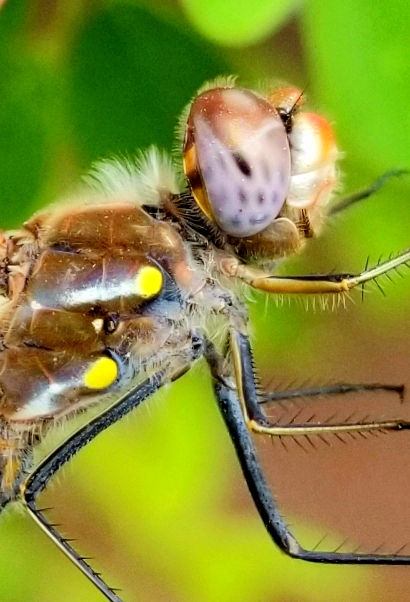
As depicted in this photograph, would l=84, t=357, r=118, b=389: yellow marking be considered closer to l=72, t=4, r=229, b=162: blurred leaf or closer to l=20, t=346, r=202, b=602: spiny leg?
l=20, t=346, r=202, b=602: spiny leg

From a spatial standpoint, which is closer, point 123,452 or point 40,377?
point 40,377

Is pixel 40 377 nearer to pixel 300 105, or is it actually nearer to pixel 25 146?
pixel 300 105

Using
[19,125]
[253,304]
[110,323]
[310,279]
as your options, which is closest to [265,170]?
[310,279]

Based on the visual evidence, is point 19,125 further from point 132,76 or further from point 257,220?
point 257,220

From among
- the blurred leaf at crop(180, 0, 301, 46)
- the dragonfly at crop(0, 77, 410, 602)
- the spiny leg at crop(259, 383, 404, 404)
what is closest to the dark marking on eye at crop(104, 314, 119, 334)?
the dragonfly at crop(0, 77, 410, 602)

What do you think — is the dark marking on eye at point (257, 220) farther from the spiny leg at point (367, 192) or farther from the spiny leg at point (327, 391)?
Answer: the spiny leg at point (327, 391)

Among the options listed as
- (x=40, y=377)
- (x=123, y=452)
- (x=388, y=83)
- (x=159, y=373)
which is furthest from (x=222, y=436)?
(x=388, y=83)
